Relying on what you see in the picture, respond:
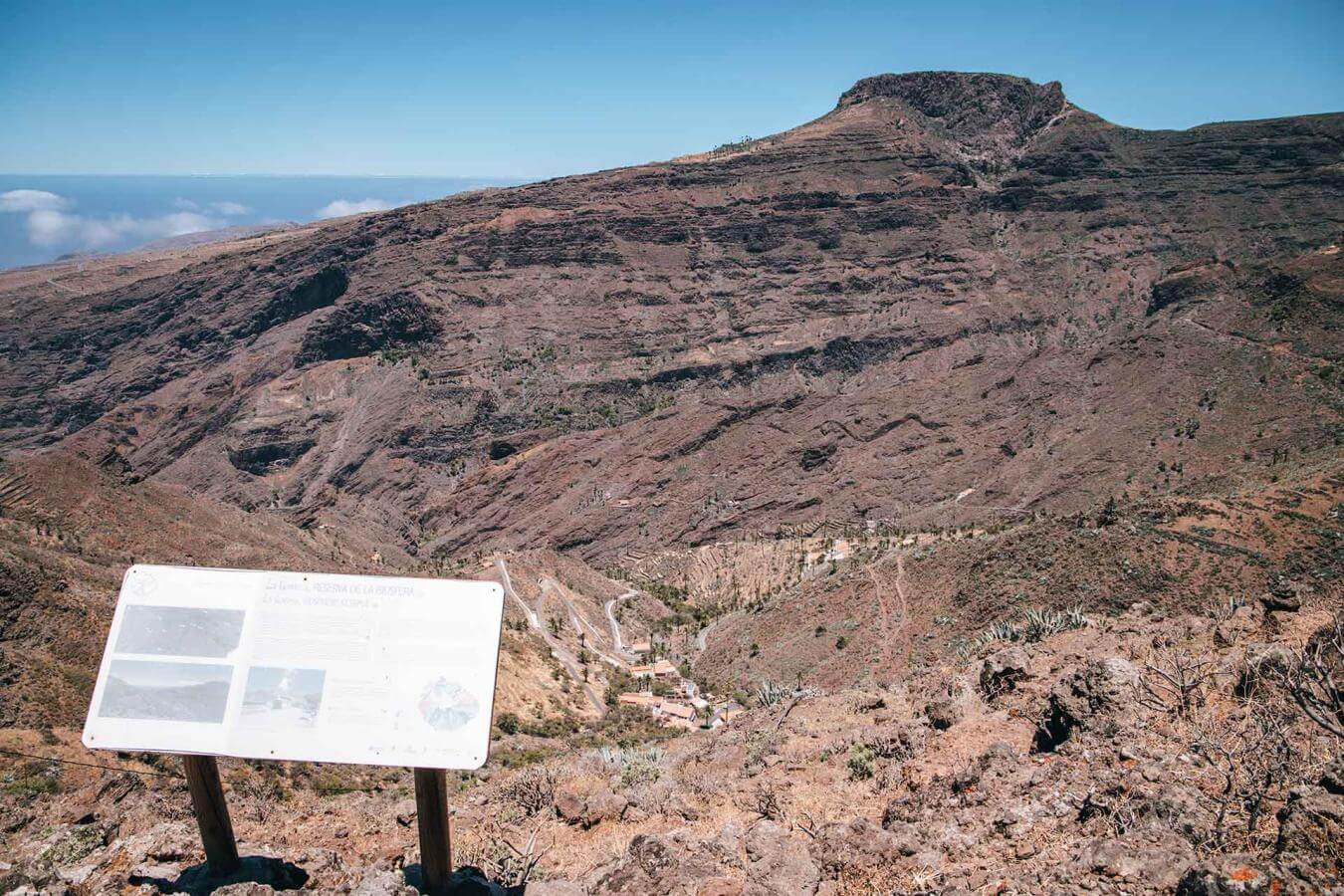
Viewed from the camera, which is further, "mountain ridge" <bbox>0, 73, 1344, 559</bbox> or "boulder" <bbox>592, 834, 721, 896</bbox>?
"mountain ridge" <bbox>0, 73, 1344, 559</bbox>

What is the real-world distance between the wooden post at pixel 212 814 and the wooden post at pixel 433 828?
2119 millimetres

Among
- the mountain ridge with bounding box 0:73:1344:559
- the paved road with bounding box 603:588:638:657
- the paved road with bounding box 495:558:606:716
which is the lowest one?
the paved road with bounding box 603:588:638:657

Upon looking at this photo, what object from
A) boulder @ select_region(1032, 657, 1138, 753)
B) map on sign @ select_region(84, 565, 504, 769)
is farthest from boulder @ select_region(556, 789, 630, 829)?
boulder @ select_region(1032, 657, 1138, 753)

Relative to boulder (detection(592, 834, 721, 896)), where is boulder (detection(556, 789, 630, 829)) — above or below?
below

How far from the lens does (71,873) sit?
852 cm

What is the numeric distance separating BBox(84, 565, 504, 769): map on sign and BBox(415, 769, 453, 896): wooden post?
84 cm

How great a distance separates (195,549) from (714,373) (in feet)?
166

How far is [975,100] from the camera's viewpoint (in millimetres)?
108938

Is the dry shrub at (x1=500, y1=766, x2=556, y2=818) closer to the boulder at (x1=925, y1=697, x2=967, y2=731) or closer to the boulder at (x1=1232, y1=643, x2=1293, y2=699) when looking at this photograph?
the boulder at (x1=925, y1=697, x2=967, y2=731)

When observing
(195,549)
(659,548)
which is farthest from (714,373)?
(195,549)

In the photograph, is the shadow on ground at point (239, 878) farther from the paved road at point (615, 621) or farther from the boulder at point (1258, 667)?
the paved road at point (615, 621)

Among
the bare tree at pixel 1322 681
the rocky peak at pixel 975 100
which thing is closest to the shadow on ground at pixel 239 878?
the bare tree at pixel 1322 681

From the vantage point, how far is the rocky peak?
107500 mm

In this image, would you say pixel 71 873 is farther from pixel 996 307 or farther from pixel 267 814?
pixel 996 307
